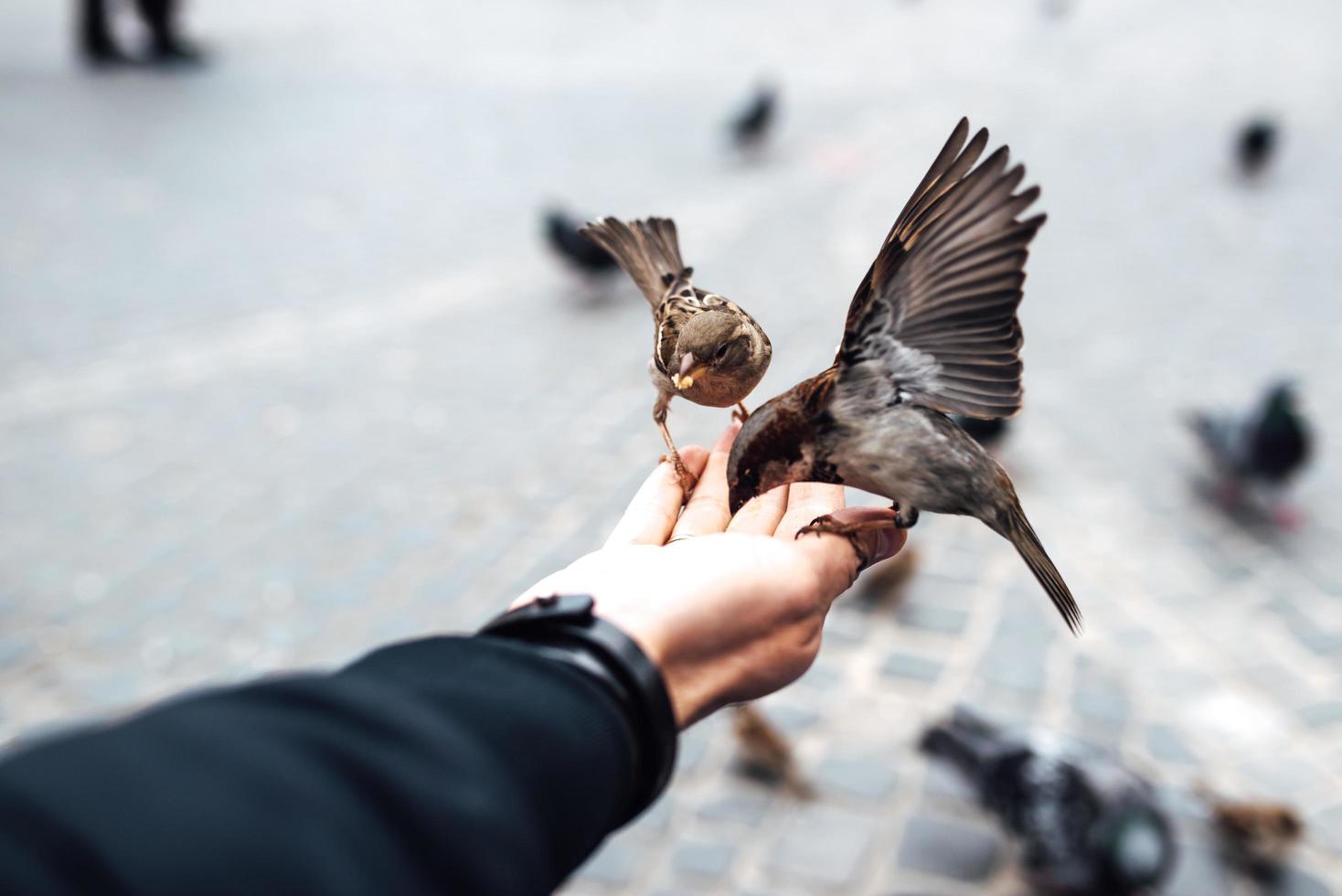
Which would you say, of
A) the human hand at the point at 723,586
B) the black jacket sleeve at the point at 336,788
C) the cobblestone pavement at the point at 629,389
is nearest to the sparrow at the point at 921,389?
the human hand at the point at 723,586

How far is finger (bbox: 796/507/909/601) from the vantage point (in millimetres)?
2152

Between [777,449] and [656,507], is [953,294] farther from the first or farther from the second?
[656,507]

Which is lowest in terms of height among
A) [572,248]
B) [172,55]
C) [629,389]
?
[629,389]

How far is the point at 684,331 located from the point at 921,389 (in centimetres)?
50

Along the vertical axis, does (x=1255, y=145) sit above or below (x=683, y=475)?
below

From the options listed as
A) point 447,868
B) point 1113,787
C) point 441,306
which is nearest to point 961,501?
point 447,868

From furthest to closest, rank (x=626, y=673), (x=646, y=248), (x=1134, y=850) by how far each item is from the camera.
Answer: (x=1134, y=850) < (x=646, y=248) < (x=626, y=673)

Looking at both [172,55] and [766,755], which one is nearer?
[766,755]

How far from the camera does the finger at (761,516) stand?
237 centimetres

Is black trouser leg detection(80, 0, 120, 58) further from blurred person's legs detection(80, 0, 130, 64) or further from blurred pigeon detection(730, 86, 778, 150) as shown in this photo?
blurred pigeon detection(730, 86, 778, 150)

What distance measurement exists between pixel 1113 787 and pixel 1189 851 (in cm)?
63

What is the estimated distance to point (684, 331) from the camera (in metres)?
2.25

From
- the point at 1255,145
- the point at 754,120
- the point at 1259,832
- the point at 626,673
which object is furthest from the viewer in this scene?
the point at 754,120

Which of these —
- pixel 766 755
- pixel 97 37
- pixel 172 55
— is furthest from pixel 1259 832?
pixel 97 37
